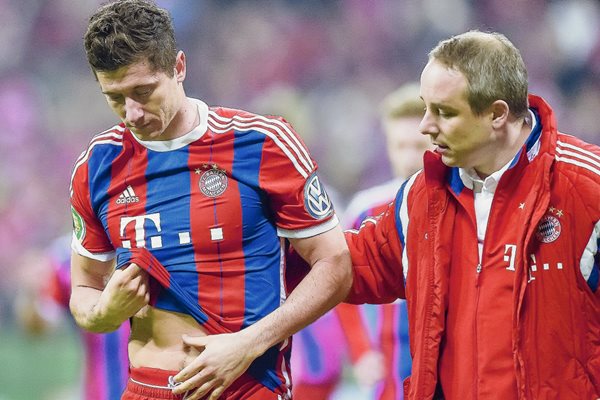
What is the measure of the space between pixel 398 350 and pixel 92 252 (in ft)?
4.80

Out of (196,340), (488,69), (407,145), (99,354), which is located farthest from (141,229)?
(99,354)

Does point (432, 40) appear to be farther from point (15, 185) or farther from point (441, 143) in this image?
point (441, 143)

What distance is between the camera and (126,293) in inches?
83.6

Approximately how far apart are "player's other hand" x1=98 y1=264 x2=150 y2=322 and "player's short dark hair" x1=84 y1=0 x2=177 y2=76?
1.48 ft

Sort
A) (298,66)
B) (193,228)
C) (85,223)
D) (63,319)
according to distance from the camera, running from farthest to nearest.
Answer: (298,66), (63,319), (85,223), (193,228)

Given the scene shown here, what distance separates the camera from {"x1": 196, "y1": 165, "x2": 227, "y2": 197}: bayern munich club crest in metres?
2.23

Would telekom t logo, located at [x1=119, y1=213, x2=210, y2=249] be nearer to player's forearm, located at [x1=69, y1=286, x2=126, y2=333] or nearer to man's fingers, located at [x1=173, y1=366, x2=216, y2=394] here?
player's forearm, located at [x1=69, y1=286, x2=126, y2=333]

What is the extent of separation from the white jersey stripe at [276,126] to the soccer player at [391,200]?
118 cm

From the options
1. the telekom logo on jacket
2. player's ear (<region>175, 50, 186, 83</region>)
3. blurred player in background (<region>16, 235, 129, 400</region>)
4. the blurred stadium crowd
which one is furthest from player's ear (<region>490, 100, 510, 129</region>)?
the blurred stadium crowd

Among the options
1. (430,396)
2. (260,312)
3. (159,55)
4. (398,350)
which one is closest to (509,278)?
(430,396)

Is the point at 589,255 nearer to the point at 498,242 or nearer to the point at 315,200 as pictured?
the point at 498,242

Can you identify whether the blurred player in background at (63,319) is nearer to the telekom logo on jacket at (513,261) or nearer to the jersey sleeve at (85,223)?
the jersey sleeve at (85,223)

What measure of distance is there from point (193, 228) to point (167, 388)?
1.18 feet

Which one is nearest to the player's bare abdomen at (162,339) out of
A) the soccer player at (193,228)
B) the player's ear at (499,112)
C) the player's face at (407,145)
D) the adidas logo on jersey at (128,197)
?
the soccer player at (193,228)
